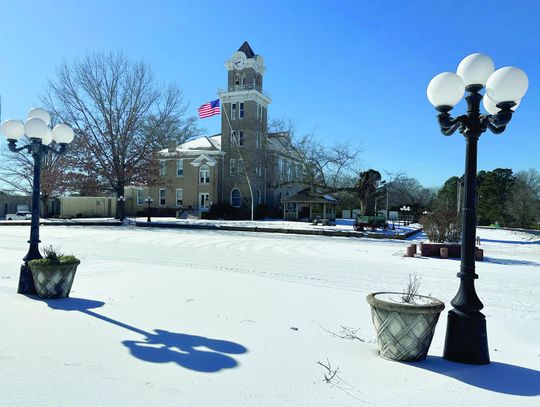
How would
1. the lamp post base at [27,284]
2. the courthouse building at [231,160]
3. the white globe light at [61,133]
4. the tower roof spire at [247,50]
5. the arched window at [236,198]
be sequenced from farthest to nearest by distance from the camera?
the tower roof spire at [247,50] < the arched window at [236,198] < the courthouse building at [231,160] < the white globe light at [61,133] < the lamp post base at [27,284]

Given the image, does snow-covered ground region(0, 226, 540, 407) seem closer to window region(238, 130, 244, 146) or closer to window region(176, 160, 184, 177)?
window region(238, 130, 244, 146)

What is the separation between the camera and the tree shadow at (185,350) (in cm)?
400

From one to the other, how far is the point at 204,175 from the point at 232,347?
140 feet

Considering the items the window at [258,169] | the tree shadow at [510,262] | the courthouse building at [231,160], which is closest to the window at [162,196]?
the courthouse building at [231,160]

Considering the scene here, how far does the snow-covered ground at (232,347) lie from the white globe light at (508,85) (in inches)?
114

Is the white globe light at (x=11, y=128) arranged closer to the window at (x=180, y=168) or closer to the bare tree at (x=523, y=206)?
the window at (x=180, y=168)

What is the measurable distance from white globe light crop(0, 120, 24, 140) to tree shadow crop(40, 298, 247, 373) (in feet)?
16.9

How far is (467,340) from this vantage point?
425cm

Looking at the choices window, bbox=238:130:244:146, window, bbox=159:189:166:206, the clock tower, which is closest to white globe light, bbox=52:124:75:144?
the clock tower

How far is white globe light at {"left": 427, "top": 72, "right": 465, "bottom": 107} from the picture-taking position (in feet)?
15.2

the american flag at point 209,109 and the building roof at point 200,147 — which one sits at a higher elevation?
the american flag at point 209,109

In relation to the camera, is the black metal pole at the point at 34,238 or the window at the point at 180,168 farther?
the window at the point at 180,168

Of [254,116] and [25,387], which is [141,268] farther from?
[254,116]

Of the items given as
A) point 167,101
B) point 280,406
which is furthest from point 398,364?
point 167,101
